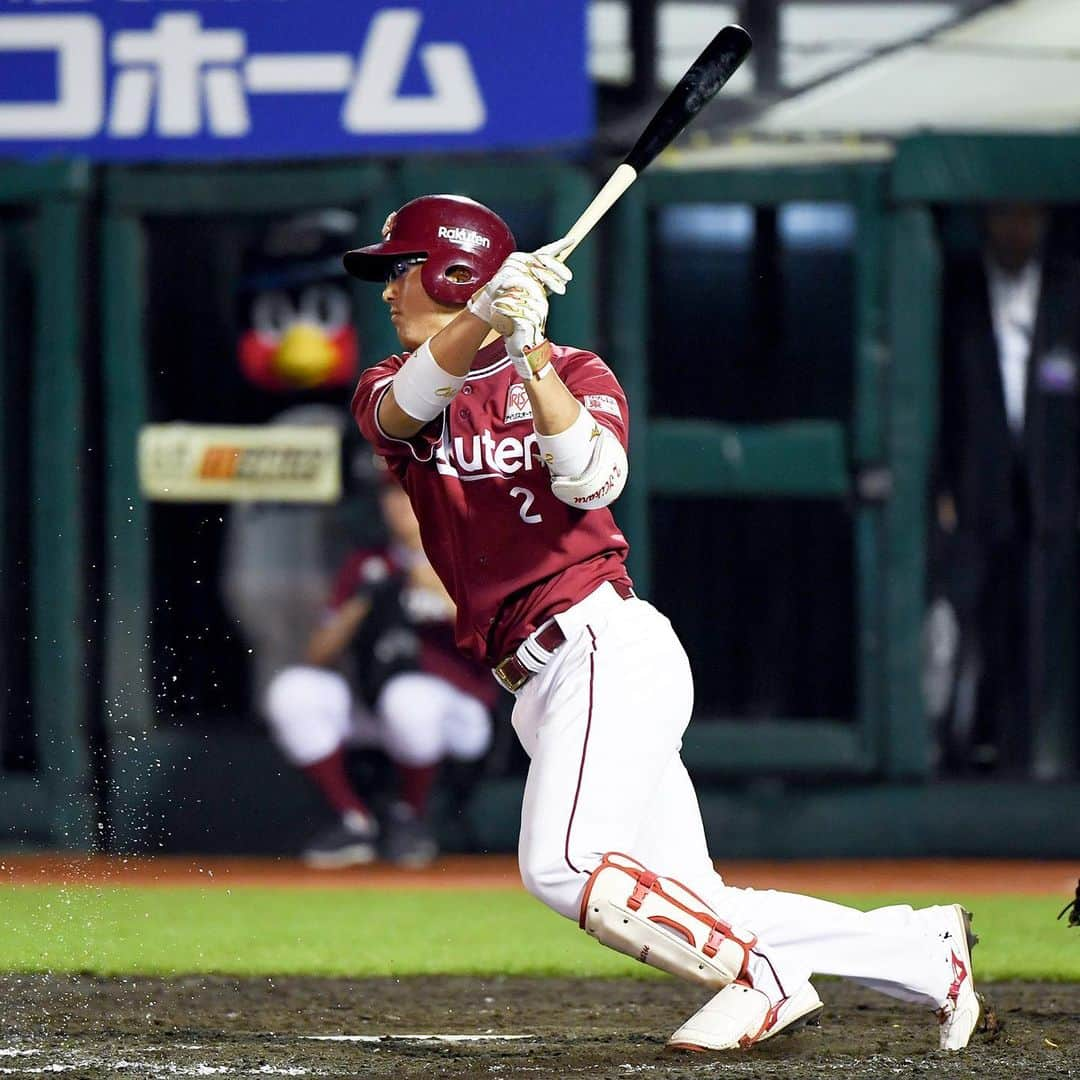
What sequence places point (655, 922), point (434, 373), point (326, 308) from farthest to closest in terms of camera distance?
1. point (326, 308)
2. point (434, 373)
3. point (655, 922)

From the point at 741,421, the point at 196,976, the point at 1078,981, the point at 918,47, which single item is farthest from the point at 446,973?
the point at 918,47

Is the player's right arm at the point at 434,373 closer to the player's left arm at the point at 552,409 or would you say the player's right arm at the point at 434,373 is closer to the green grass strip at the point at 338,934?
the player's left arm at the point at 552,409

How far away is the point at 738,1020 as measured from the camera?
13.8 ft

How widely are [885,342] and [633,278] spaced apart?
98 cm

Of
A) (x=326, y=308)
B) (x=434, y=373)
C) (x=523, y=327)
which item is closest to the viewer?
(x=523, y=327)

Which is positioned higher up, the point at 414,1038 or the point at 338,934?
the point at 414,1038

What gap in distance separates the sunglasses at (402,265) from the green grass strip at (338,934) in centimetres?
220

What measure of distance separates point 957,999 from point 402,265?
184cm

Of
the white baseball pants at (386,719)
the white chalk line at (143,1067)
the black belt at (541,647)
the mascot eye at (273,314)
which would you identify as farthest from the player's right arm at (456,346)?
the mascot eye at (273,314)

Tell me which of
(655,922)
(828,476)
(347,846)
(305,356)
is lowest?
(347,846)

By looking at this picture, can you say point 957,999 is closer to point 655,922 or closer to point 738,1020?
point 738,1020

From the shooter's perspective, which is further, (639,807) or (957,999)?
(957,999)

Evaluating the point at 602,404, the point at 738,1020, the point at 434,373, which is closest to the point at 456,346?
the point at 434,373

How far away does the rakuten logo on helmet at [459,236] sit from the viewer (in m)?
4.39
